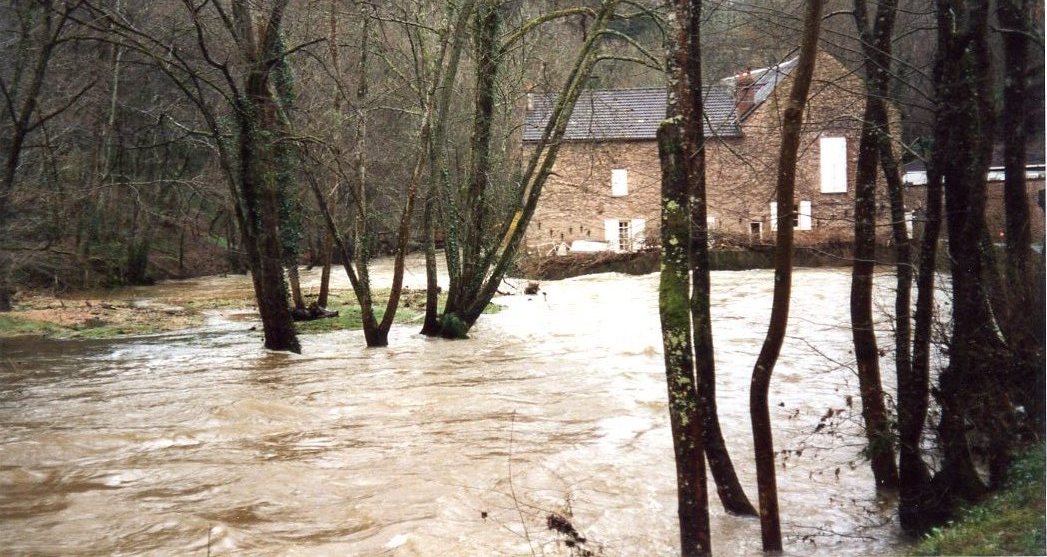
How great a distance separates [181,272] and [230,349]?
2189 cm

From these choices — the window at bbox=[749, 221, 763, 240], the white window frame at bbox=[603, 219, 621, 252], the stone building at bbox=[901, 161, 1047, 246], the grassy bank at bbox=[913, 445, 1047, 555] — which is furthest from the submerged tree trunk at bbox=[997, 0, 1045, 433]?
the white window frame at bbox=[603, 219, 621, 252]

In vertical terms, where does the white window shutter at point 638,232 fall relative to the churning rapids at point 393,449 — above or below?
above

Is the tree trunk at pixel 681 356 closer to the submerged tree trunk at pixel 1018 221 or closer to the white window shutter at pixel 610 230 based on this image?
the submerged tree trunk at pixel 1018 221

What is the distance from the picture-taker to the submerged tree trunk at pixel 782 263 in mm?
6055

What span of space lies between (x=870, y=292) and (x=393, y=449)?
16.2 ft

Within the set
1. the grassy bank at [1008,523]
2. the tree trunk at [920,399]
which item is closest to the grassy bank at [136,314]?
the tree trunk at [920,399]

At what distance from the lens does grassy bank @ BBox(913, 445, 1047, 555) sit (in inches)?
212

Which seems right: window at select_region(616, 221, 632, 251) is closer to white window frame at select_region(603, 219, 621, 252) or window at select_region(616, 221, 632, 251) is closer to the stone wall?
white window frame at select_region(603, 219, 621, 252)

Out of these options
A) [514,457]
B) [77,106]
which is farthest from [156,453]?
[77,106]

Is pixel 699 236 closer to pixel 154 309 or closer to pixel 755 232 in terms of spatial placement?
pixel 154 309

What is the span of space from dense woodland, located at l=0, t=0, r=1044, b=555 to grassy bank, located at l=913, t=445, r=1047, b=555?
36cm

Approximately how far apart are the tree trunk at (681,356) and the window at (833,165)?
32.9m

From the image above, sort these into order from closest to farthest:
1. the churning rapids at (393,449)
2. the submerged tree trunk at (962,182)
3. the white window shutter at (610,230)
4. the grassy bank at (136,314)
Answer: the submerged tree trunk at (962,182) < the churning rapids at (393,449) < the grassy bank at (136,314) < the white window shutter at (610,230)

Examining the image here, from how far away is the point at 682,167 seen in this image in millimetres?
6121
